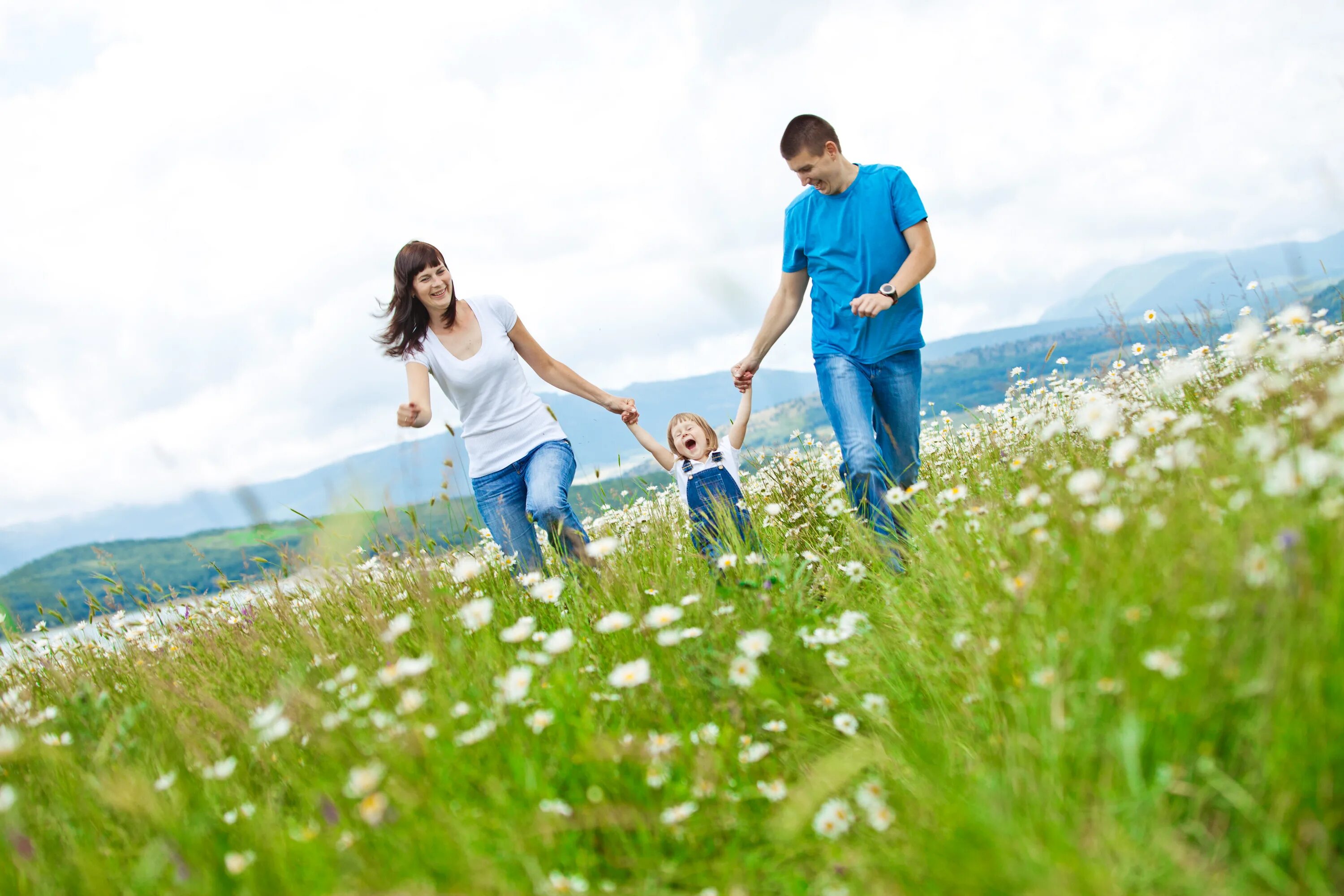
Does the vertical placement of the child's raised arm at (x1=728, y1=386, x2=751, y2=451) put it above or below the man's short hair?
below

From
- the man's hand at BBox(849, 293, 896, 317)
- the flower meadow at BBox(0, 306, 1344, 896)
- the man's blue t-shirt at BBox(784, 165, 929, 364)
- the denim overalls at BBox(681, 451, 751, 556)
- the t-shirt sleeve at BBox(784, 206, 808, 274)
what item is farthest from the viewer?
the t-shirt sleeve at BBox(784, 206, 808, 274)

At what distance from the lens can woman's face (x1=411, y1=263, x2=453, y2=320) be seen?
510 centimetres

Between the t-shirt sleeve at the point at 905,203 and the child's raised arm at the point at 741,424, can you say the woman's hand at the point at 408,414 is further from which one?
the t-shirt sleeve at the point at 905,203

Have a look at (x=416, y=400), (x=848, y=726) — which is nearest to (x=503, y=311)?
(x=416, y=400)

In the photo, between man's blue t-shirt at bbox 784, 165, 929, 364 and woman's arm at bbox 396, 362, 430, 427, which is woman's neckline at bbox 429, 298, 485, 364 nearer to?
woman's arm at bbox 396, 362, 430, 427

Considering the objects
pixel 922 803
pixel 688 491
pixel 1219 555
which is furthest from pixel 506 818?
pixel 688 491

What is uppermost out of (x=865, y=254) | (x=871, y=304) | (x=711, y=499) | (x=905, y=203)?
(x=905, y=203)

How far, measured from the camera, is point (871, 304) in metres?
4.40

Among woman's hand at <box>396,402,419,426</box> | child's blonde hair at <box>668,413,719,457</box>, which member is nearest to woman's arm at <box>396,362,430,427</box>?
woman's hand at <box>396,402,419,426</box>

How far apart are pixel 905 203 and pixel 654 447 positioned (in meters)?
2.48

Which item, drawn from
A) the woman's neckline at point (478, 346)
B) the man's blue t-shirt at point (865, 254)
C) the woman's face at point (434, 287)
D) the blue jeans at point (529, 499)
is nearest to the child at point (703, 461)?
the blue jeans at point (529, 499)

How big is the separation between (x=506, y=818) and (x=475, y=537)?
357 cm

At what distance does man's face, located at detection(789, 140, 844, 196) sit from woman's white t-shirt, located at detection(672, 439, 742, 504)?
1907mm

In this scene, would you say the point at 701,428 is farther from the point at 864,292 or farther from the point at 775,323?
the point at 864,292
